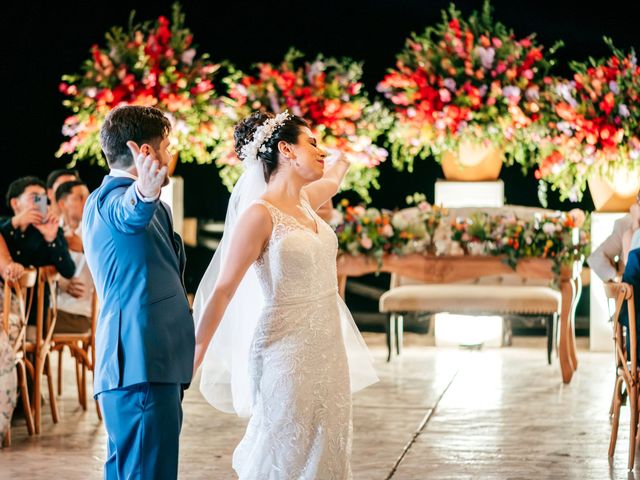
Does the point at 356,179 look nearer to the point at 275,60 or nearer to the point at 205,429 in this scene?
the point at 275,60

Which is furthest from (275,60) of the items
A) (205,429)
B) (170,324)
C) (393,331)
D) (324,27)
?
(170,324)

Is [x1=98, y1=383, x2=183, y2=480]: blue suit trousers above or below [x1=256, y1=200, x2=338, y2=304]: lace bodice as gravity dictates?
below

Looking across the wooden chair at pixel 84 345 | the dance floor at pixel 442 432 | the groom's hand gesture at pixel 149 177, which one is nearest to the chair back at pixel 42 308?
the wooden chair at pixel 84 345

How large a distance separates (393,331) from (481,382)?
2.12 metres

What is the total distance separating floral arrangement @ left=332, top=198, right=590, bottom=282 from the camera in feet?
24.9

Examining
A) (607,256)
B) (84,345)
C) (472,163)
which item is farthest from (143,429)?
(472,163)

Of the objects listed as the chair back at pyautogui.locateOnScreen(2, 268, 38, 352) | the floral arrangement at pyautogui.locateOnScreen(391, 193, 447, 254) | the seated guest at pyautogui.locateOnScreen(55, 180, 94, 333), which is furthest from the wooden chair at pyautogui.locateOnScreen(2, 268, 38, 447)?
the floral arrangement at pyautogui.locateOnScreen(391, 193, 447, 254)

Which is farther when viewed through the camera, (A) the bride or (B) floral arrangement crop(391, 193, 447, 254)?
(B) floral arrangement crop(391, 193, 447, 254)

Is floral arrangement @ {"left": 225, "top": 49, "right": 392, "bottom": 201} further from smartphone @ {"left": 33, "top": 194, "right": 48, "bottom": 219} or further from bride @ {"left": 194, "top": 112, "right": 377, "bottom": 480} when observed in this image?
bride @ {"left": 194, "top": 112, "right": 377, "bottom": 480}

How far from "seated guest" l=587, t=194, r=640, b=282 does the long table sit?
96 centimetres

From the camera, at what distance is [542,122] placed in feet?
26.6

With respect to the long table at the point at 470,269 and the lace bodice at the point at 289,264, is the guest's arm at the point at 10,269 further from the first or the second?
the long table at the point at 470,269

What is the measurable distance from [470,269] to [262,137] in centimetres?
422

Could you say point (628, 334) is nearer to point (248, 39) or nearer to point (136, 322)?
point (136, 322)
